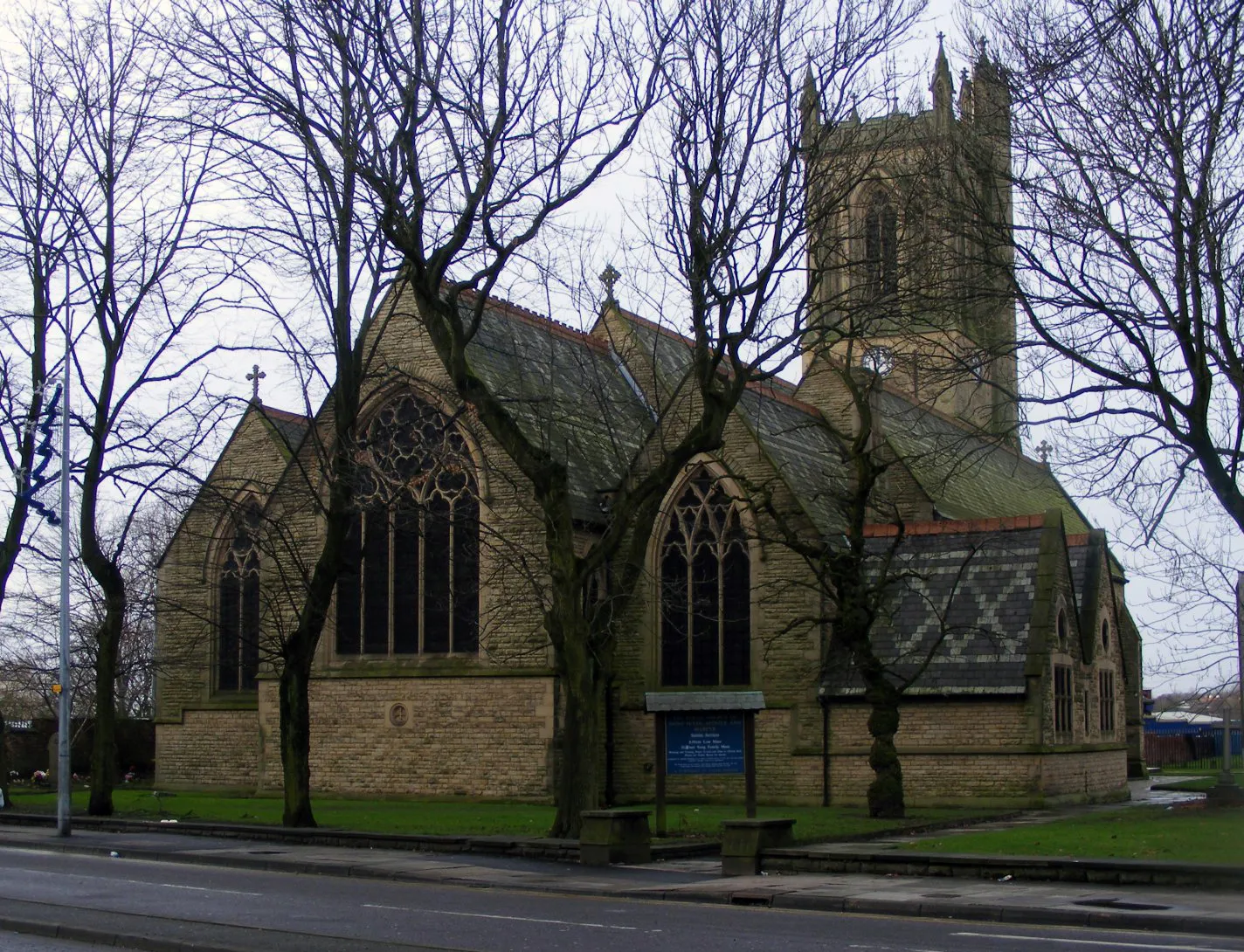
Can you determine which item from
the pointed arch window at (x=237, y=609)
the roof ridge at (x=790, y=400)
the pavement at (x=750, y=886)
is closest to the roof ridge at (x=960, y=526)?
the roof ridge at (x=790, y=400)

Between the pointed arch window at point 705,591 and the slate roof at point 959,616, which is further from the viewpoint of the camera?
the pointed arch window at point 705,591

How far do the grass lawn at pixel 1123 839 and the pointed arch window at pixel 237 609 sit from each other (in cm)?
2091

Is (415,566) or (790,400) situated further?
(790,400)

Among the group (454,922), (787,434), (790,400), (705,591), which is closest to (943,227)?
(454,922)

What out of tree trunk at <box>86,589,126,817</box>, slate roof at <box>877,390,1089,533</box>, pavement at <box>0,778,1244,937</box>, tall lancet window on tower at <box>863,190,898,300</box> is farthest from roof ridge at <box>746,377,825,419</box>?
pavement at <box>0,778,1244,937</box>

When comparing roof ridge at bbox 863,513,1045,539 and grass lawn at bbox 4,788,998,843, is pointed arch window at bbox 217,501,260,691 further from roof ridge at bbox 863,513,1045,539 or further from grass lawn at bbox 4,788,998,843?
roof ridge at bbox 863,513,1045,539

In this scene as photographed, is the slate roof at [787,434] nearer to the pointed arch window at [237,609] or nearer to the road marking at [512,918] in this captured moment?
the pointed arch window at [237,609]

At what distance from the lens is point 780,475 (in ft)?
107

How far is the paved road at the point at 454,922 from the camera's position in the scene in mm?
11805

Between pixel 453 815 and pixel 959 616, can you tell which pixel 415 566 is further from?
pixel 959 616

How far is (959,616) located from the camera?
3167 cm

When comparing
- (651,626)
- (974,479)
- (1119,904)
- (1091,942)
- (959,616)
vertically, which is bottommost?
(1119,904)

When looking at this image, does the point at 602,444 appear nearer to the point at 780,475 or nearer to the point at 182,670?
the point at 780,475

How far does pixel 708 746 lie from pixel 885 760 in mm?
5266
